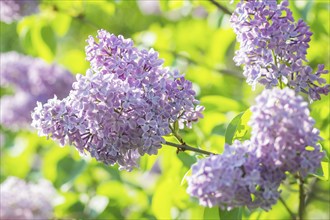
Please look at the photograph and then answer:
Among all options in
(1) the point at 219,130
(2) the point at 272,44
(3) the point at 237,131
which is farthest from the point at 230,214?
(1) the point at 219,130

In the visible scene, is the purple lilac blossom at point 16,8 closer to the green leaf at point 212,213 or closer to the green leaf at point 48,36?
the green leaf at point 48,36

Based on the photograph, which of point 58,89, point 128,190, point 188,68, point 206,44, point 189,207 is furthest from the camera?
point 206,44

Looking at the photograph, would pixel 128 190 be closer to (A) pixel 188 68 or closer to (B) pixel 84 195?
(B) pixel 84 195

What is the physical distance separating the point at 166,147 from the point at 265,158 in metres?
1.19

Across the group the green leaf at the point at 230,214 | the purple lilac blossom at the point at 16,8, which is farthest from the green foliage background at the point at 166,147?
the purple lilac blossom at the point at 16,8

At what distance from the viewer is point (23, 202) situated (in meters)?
3.26

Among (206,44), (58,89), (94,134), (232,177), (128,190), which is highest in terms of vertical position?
(206,44)

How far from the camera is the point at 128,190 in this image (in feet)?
12.0

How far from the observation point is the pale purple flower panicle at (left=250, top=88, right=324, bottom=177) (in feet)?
4.92

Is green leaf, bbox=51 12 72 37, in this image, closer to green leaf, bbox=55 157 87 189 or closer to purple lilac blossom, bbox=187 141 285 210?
green leaf, bbox=55 157 87 189

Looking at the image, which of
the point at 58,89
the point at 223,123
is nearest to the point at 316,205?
the point at 223,123

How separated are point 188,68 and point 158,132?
2.17m

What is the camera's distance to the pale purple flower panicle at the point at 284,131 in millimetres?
1500

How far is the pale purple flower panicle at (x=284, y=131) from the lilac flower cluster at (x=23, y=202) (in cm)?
191
